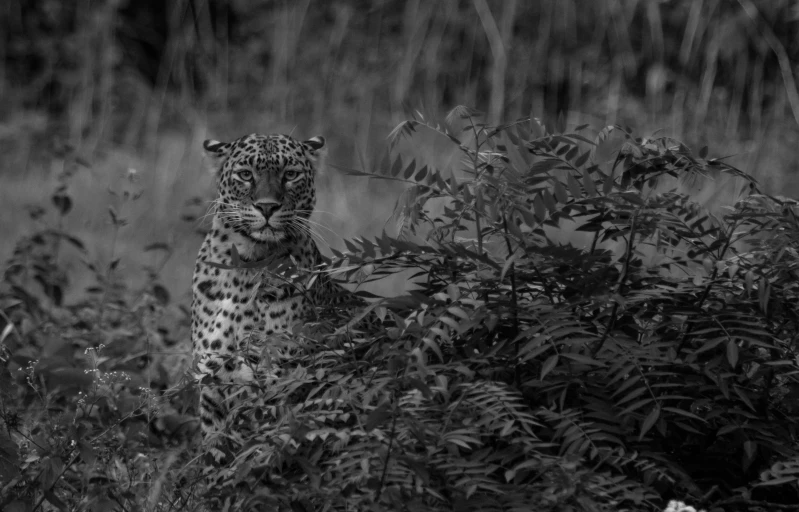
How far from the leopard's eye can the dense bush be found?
132 centimetres

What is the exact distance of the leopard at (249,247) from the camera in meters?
5.15

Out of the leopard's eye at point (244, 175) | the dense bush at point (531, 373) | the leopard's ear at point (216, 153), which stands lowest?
the dense bush at point (531, 373)

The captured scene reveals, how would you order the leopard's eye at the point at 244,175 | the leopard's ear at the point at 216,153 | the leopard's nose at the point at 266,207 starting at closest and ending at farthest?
the leopard's nose at the point at 266,207, the leopard's eye at the point at 244,175, the leopard's ear at the point at 216,153

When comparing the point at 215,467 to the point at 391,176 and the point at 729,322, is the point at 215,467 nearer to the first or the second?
the point at 391,176

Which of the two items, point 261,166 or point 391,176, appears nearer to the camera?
point 391,176

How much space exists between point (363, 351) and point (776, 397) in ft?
5.19

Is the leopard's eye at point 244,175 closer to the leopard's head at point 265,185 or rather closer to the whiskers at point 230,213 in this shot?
the leopard's head at point 265,185

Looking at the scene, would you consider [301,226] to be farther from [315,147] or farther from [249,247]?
[315,147]

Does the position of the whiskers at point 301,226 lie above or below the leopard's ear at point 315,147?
below

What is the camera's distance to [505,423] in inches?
141

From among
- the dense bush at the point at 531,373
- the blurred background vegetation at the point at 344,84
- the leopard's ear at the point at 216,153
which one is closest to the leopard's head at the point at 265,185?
the leopard's ear at the point at 216,153

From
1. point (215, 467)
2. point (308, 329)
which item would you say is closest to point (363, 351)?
point (308, 329)

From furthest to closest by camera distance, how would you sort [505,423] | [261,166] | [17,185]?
[17,185], [261,166], [505,423]

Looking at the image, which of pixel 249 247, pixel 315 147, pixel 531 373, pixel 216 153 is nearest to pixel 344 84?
pixel 315 147
